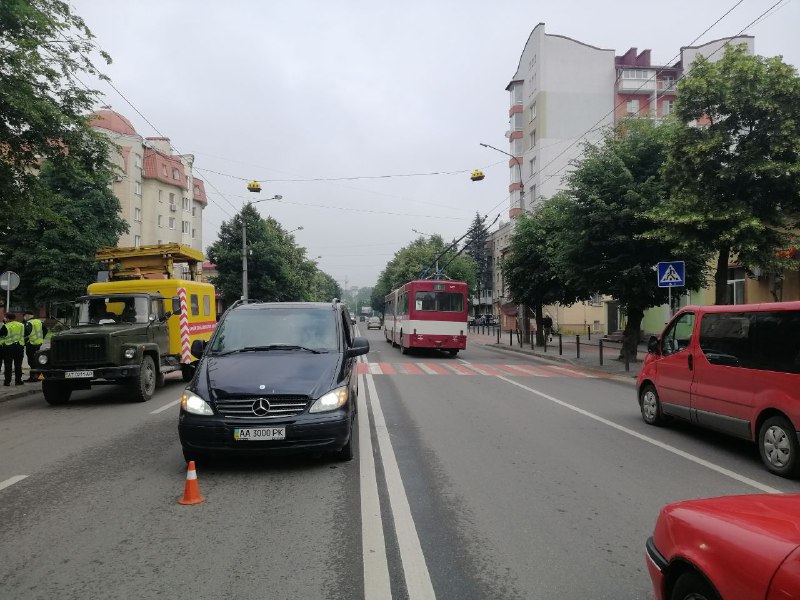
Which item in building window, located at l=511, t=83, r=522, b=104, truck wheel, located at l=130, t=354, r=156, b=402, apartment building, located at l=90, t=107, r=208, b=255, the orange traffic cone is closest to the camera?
the orange traffic cone

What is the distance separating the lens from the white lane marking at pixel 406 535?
3.60m

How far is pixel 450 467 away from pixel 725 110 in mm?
11216

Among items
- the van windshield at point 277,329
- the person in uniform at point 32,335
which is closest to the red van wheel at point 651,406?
the van windshield at point 277,329

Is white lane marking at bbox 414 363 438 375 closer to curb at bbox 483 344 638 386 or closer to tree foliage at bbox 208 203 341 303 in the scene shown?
curb at bbox 483 344 638 386

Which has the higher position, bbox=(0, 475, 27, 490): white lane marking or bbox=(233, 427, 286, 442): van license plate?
bbox=(233, 427, 286, 442): van license plate

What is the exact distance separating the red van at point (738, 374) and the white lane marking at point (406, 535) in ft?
13.3

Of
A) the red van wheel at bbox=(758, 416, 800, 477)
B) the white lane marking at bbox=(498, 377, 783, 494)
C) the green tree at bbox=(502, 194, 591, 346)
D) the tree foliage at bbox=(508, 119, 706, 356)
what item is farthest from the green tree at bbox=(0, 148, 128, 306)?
the red van wheel at bbox=(758, 416, 800, 477)

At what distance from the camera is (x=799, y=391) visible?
6324 millimetres

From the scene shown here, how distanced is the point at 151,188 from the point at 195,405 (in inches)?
1989

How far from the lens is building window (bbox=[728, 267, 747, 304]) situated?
78.5 ft

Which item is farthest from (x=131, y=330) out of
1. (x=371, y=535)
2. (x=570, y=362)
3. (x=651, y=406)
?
(x=570, y=362)

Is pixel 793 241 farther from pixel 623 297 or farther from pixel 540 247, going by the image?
pixel 540 247

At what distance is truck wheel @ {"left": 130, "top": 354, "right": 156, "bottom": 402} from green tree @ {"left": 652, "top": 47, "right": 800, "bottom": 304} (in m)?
11.6

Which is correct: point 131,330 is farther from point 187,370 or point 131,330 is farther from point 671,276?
point 671,276
